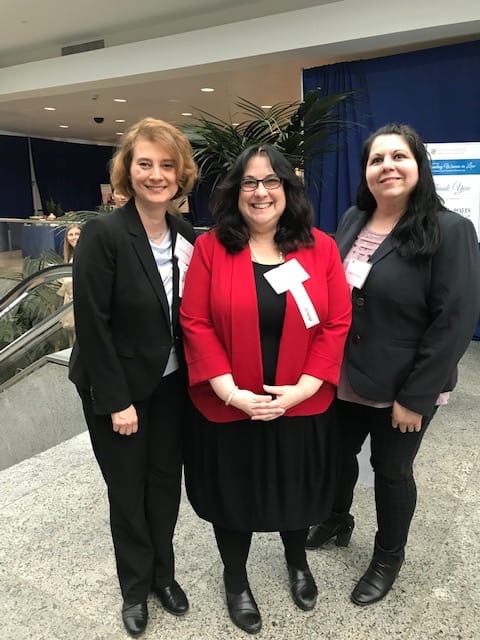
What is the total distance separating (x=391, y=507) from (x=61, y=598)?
114 centimetres

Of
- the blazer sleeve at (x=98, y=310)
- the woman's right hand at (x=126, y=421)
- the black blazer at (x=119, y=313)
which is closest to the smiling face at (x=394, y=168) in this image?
the black blazer at (x=119, y=313)

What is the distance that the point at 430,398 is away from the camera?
1.40m

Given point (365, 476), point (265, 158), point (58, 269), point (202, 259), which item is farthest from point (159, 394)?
point (58, 269)

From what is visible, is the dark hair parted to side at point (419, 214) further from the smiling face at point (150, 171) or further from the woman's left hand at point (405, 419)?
the smiling face at point (150, 171)

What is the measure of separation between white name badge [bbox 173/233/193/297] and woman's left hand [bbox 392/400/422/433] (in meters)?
0.70

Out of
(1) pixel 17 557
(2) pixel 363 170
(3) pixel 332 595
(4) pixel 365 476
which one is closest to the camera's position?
(2) pixel 363 170

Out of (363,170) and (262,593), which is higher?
(363,170)

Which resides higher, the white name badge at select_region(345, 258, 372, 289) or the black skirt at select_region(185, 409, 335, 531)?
the white name badge at select_region(345, 258, 372, 289)

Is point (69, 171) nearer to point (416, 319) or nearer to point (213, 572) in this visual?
point (213, 572)

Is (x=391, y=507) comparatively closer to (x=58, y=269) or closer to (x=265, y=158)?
(x=265, y=158)

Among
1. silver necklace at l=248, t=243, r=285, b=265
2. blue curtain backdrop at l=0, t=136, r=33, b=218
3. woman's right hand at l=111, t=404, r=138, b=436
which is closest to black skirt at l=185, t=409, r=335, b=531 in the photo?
woman's right hand at l=111, t=404, r=138, b=436

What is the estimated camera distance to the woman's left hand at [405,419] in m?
1.42

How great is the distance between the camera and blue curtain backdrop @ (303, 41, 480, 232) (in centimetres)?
450

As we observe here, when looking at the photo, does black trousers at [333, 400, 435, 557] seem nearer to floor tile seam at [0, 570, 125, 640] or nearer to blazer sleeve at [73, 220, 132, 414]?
blazer sleeve at [73, 220, 132, 414]
